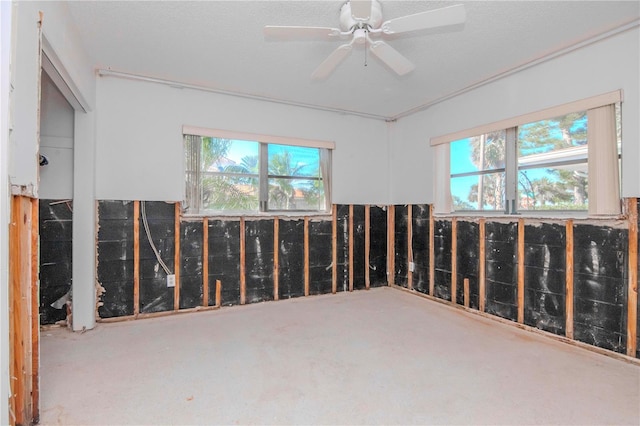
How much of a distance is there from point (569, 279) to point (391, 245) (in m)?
2.22

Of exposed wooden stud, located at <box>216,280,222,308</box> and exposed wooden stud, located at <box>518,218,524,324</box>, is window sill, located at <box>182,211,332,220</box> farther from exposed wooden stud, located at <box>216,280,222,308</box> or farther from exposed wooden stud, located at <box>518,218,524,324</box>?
exposed wooden stud, located at <box>518,218,524,324</box>

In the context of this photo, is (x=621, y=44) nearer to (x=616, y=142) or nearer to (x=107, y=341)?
(x=616, y=142)

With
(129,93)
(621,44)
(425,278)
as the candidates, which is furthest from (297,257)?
(621,44)

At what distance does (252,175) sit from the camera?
152 inches

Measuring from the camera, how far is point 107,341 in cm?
265

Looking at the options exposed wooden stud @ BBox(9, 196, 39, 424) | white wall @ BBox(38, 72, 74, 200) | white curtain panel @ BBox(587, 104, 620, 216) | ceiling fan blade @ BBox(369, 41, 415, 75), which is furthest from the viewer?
white wall @ BBox(38, 72, 74, 200)

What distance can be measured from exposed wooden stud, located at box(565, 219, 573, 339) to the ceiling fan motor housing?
91.4 inches

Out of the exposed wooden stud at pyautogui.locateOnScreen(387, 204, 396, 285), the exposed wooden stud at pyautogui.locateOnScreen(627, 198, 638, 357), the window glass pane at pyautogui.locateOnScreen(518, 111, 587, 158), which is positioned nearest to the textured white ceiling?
the window glass pane at pyautogui.locateOnScreen(518, 111, 587, 158)

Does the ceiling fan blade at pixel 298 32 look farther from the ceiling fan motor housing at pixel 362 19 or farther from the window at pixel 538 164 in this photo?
the window at pixel 538 164

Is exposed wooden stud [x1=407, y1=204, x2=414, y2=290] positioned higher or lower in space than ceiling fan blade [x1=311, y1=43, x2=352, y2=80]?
lower

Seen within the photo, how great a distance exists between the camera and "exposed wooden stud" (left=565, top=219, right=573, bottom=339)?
265 cm

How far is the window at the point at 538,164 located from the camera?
2.46m

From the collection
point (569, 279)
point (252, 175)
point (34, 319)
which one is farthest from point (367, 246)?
point (34, 319)

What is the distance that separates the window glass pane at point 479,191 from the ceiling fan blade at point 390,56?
68.2 inches
